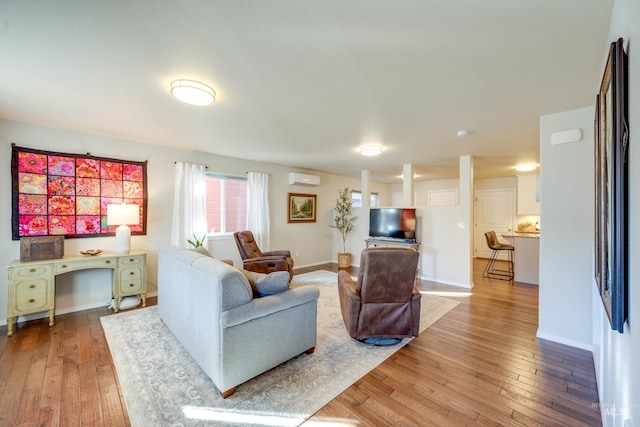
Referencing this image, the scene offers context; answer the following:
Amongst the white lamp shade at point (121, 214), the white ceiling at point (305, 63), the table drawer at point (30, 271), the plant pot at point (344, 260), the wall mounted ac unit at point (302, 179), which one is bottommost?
the plant pot at point (344, 260)

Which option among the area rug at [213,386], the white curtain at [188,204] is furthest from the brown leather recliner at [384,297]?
the white curtain at [188,204]

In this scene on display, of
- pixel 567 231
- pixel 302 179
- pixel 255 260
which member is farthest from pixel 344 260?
pixel 567 231

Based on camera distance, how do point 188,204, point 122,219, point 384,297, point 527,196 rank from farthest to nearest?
→ point 527,196 < point 188,204 < point 122,219 < point 384,297

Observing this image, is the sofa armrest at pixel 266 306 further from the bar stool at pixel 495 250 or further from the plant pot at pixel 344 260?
the bar stool at pixel 495 250

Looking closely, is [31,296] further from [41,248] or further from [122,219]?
[122,219]

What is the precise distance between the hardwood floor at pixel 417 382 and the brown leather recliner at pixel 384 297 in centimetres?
26

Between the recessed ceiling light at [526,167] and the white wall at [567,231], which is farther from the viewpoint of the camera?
the recessed ceiling light at [526,167]

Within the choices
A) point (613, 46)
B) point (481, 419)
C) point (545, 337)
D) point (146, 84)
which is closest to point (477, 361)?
point (481, 419)

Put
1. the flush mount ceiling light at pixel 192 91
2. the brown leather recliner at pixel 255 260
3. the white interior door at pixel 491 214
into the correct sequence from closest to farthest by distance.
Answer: the flush mount ceiling light at pixel 192 91 → the brown leather recliner at pixel 255 260 → the white interior door at pixel 491 214

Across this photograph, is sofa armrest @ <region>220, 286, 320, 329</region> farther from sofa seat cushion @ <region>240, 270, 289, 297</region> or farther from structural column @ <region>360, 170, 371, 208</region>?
structural column @ <region>360, 170, 371, 208</region>

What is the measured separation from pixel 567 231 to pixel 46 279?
5.64 meters

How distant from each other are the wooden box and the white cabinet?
27.7 ft

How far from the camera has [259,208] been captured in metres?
5.39

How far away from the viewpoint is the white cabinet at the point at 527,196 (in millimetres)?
6027
